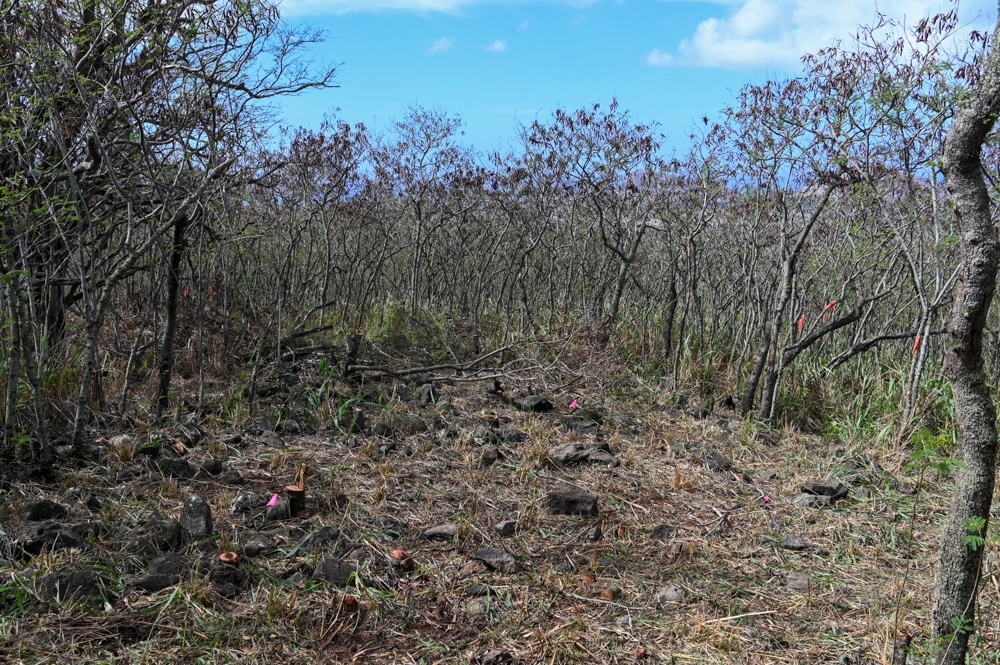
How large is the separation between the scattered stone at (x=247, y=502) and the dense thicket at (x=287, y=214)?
1096mm

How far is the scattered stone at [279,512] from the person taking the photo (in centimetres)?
368

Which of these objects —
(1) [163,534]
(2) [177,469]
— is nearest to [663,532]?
(1) [163,534]

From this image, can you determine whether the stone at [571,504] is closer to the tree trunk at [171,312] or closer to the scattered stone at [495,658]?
the scattered stone at [495,658]

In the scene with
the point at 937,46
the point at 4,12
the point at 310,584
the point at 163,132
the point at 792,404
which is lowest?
the point at 310,584

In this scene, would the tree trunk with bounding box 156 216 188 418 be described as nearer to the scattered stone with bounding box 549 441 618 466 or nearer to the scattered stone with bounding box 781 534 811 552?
the scattered stone with bounding box 549 441 618 466

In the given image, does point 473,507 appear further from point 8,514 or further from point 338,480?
point 8,514

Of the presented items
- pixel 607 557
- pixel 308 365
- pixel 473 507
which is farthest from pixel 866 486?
pixel 308 365

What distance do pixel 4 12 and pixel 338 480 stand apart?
3.26 meters

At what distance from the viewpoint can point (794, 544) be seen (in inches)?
149

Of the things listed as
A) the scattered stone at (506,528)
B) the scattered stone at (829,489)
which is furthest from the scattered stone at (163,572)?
the scattered stone at (829,489)

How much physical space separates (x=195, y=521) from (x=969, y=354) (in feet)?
10.3

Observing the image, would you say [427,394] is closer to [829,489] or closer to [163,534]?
[163,534]

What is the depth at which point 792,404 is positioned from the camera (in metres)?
6.02

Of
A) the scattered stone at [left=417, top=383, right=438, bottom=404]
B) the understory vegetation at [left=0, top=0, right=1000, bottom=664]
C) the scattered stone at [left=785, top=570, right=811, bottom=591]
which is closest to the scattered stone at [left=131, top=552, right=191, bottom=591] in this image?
the understory vegetation at [left=0, top=0, right=1000, bottom=664]
